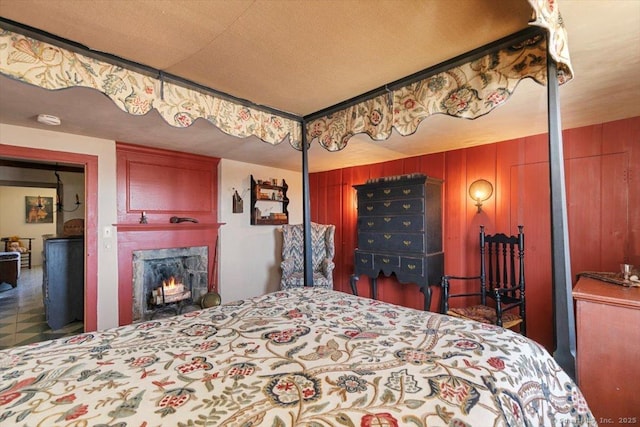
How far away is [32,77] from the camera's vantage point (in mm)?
1143

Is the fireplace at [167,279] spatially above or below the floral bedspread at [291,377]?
below

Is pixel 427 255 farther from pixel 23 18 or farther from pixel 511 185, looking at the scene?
pixel 23 18

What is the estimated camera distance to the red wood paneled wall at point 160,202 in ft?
10.6

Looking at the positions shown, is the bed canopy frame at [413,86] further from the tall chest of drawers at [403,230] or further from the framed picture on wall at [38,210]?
the framed picture on wall at [38,210]

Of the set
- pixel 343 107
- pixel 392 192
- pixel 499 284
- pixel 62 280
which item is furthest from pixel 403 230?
pixel 62 280

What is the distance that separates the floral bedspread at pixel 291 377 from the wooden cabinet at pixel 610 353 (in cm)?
69

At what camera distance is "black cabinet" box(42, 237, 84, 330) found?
11.1 feet

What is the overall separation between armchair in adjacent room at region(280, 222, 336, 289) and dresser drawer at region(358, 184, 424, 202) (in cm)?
82

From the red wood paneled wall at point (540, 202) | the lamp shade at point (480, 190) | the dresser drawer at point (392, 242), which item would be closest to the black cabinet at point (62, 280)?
the dresser drawer at point (392, 242)

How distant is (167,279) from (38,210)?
24.1 ft

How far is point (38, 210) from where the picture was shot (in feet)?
26.1

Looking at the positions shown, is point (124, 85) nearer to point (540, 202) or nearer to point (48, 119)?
point (48, 119)

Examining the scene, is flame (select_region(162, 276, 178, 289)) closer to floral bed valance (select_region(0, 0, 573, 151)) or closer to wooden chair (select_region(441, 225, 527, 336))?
floral bed valance (select_region(0, 0, 573, 151))

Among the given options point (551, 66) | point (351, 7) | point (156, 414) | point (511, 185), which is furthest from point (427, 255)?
point (156, 414)
